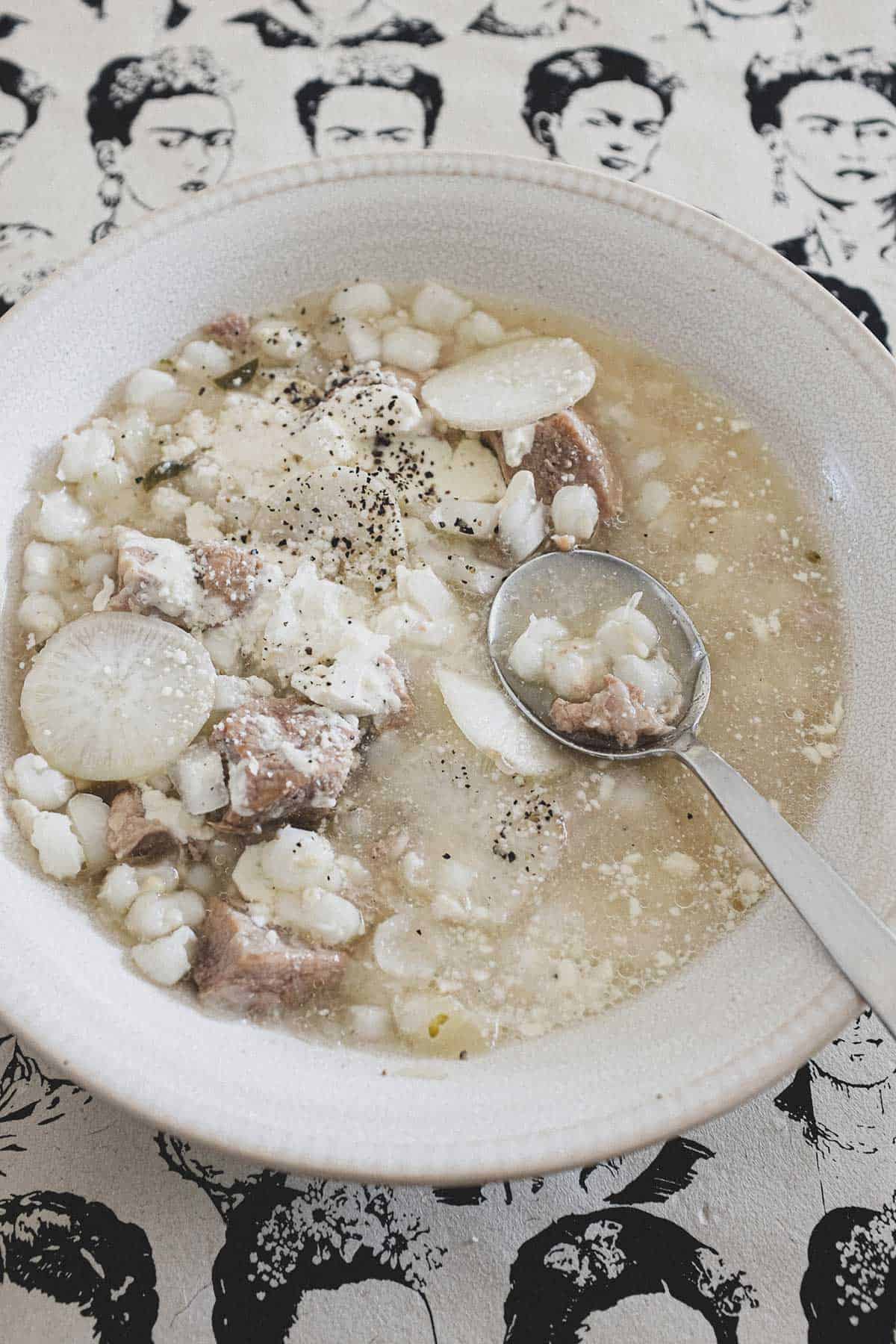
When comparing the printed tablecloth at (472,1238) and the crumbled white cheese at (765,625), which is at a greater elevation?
the crumbled white cheese at (765,625)

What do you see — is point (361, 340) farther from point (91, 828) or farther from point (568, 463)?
point (91, 828)

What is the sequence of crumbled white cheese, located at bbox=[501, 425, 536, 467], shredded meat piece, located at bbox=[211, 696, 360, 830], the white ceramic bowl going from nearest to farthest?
the white ceramic bowl → shredded meat piece, located at bbox=[211, 696, 360, 830] → crumbled white cheese, located at bbox=[501, 425, 536, 467]

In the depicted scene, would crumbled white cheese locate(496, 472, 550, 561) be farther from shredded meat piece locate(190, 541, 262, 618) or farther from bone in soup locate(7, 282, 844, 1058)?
shredded meat piece locate(190, 541, 262, 618)

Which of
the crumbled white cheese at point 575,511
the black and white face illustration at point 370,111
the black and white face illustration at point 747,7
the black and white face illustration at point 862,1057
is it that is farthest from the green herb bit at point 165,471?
the black and white face illustration at point 747,7

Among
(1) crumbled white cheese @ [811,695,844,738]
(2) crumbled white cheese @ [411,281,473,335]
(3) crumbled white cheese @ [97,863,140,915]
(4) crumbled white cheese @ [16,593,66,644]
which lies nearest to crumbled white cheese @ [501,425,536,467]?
(2) crumbled white cheese @ [411,281,473,335]

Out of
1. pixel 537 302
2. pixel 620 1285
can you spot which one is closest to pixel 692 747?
pixel 620 1285

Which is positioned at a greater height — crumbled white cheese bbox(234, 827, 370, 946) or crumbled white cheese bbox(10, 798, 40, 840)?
crumbled white cheese bbox(10, 798, 40, 840)

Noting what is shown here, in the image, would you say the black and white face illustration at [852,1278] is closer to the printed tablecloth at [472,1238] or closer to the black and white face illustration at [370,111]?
the printed tablecloth at [472,1238]
